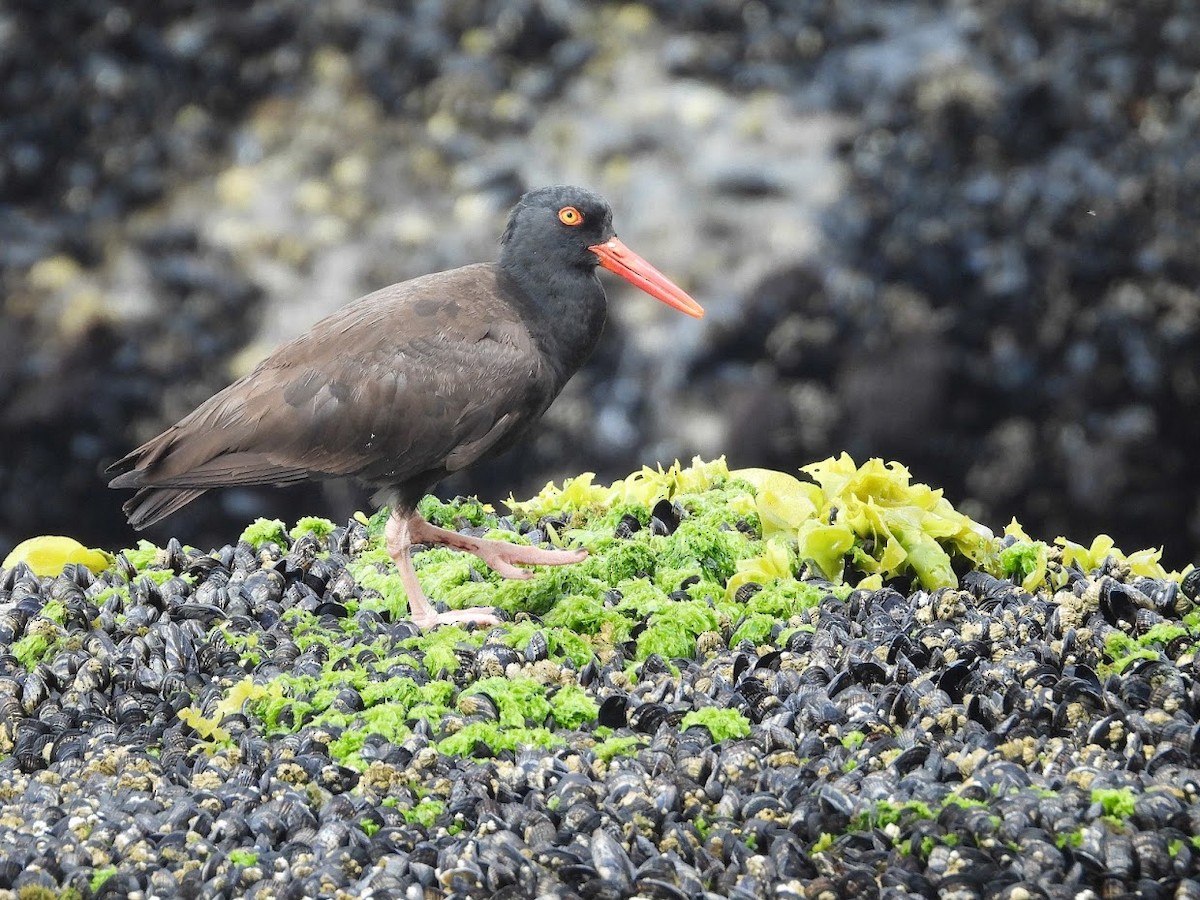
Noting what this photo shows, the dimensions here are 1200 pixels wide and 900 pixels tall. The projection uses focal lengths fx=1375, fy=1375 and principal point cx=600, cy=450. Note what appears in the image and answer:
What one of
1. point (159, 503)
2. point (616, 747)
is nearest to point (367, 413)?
point (159, 503)

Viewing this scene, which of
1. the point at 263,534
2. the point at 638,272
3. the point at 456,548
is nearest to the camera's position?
the point at 456,548

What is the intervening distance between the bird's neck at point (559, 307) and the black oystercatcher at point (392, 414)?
19 millimetres

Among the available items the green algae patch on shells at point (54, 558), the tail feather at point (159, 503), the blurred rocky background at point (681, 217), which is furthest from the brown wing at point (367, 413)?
the blurred rocky background at point (681, 217)

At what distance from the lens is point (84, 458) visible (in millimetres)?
7711

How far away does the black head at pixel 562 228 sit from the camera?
472cm

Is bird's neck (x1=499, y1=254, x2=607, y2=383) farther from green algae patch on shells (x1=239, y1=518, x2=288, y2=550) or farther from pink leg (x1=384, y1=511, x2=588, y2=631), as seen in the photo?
green algae patch on shells (x1=239, y1=518, x2=288, y2=550)

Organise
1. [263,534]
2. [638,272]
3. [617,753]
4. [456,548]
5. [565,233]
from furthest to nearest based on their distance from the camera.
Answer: [263,534], [638,272], [565,233], [456,548], [617,753]

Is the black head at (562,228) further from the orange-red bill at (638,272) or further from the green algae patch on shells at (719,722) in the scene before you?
the green algae patch on shells at (719,722)

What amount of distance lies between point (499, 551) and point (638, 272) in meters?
1.12

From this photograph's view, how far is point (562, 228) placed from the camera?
4.73m

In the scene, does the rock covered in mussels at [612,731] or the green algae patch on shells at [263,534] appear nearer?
the rock covered in mussels at [612,731]

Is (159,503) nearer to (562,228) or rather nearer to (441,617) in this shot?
(441,617)

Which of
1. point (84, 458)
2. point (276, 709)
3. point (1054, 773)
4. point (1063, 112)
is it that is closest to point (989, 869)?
point (1054, 773)

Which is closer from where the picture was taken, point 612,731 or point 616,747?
point 616,747
